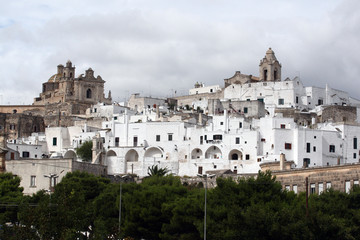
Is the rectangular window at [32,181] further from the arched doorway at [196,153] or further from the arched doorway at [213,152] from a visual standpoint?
the arched doorway at [213,152]

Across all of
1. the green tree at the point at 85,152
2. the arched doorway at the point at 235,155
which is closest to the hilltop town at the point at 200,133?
the arched doorway at the point at 235,155

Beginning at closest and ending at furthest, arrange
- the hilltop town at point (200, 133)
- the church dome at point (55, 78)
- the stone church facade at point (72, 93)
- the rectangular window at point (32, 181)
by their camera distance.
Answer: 1. the rectangular window at point (32, 181)
2. the hilltop town at point (200, 133)
3. the stone church facade at point (72, 93)
4. the church dome at point (55, 78)

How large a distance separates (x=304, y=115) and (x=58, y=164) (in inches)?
1487

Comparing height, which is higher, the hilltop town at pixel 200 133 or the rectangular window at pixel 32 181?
the hilltop town at pixel 200 133

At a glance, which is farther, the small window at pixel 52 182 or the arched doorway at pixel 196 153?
the arched doorway at pixel 196 153

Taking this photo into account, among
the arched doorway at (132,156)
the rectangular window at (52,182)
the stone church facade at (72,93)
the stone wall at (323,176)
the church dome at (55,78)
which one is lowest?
the rectangular window at (52,182)

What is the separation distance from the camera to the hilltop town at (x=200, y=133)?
244 ft

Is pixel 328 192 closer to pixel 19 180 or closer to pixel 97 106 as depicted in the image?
pixel 19 180

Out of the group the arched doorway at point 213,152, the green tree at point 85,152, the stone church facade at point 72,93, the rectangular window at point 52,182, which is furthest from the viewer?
the stone church facade at point 72,93

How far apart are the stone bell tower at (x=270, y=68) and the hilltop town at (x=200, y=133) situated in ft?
0.45

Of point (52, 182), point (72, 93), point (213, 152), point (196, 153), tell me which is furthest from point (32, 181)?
point (72, 93)

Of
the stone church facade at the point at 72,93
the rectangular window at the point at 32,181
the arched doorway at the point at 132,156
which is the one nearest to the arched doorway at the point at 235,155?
the arched doorway at the point at 132,156

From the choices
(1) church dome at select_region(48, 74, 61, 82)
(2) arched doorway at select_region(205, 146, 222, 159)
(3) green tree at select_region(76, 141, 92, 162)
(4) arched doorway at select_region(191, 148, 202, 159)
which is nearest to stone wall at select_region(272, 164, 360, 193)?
(2) arched doorway at select_region(205, 146, 222, 159)

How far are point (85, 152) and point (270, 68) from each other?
3025cm
